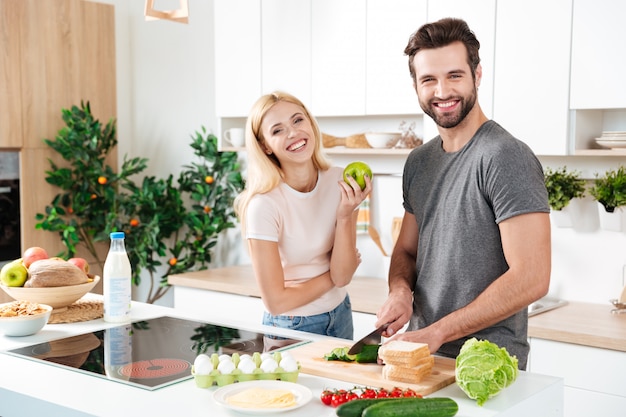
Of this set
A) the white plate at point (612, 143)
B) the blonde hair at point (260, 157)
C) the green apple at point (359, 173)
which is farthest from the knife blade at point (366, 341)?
the white plate at point (612, 143)

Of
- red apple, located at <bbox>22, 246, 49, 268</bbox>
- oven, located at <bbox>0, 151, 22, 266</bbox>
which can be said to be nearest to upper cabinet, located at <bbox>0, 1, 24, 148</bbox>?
oven, located at <bbox>0, 151, 22, 266</bbox>

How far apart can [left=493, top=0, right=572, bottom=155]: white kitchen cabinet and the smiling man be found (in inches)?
38.6

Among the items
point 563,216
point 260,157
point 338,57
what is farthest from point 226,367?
point 338,57

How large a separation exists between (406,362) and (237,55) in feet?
8.89

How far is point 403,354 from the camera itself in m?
1.77

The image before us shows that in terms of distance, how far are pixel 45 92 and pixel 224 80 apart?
44.3 inches

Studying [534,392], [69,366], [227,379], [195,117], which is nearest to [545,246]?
[534,392]

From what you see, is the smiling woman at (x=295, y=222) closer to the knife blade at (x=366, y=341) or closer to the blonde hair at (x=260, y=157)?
the blonde hair at (x=260, y=157)

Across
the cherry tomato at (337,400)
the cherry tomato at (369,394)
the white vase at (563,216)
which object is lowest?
the cherry tomato at (337,400)

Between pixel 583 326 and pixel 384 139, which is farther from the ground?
pixel 384 139

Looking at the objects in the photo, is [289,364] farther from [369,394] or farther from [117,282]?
[117,282]

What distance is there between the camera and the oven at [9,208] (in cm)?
447

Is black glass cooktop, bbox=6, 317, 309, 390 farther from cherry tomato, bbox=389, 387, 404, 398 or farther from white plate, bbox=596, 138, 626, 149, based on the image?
white plate, bbox=596, 138, 626, 149

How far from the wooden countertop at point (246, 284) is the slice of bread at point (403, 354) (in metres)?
1.59
